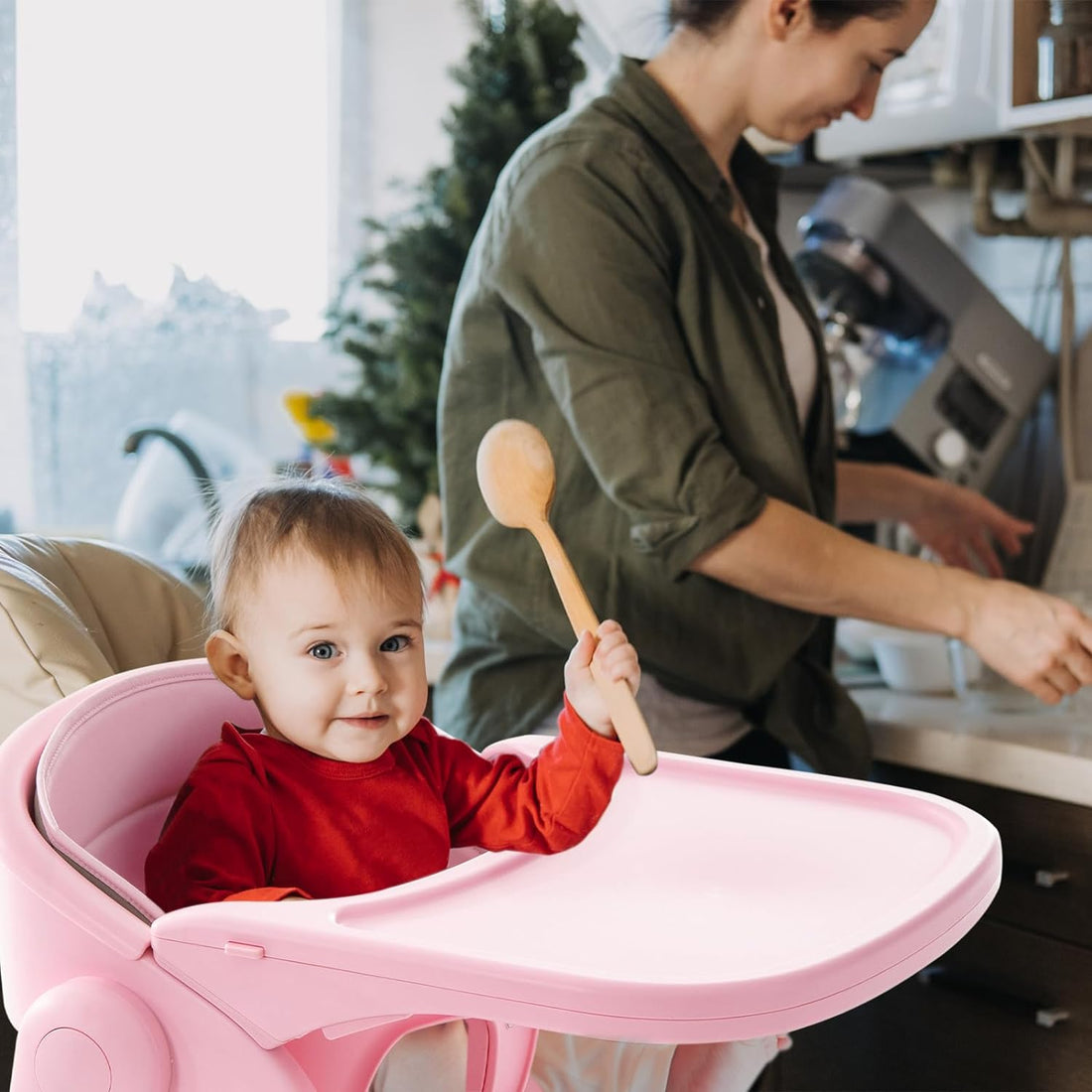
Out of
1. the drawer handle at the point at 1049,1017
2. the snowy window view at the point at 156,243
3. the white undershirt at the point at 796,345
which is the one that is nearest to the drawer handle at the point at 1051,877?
the drawer handle at the point at 1049,1017

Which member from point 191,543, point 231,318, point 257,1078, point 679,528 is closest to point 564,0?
point 231,318

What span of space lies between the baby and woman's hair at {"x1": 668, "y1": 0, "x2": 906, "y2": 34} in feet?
2.03

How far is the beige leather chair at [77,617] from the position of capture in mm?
870

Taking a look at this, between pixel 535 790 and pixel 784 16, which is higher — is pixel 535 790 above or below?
below

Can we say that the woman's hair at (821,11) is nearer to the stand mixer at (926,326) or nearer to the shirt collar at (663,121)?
the shirt collar at (663,121)

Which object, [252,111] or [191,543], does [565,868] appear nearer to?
[191,543]

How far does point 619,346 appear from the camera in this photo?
3.60 ft

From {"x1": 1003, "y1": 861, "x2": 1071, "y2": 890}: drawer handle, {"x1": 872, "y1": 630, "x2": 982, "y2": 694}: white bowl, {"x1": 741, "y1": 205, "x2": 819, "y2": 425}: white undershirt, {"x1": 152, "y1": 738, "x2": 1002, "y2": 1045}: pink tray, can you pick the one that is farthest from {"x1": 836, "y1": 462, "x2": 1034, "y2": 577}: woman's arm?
{"x1": 152, "y1": 738, "x2": 1002, "y2": 1045}: pink tray

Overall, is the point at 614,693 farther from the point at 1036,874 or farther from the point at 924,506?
the point at 924,506

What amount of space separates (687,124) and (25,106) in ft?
3.92

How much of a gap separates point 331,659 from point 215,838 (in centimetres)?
12

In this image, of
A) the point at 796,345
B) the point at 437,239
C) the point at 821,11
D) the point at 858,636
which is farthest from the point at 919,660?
the point at 437,239

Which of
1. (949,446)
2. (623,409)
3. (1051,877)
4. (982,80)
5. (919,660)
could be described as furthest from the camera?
(949,446)

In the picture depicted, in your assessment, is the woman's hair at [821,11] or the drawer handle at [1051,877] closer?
the woman's hair at [821,11]
